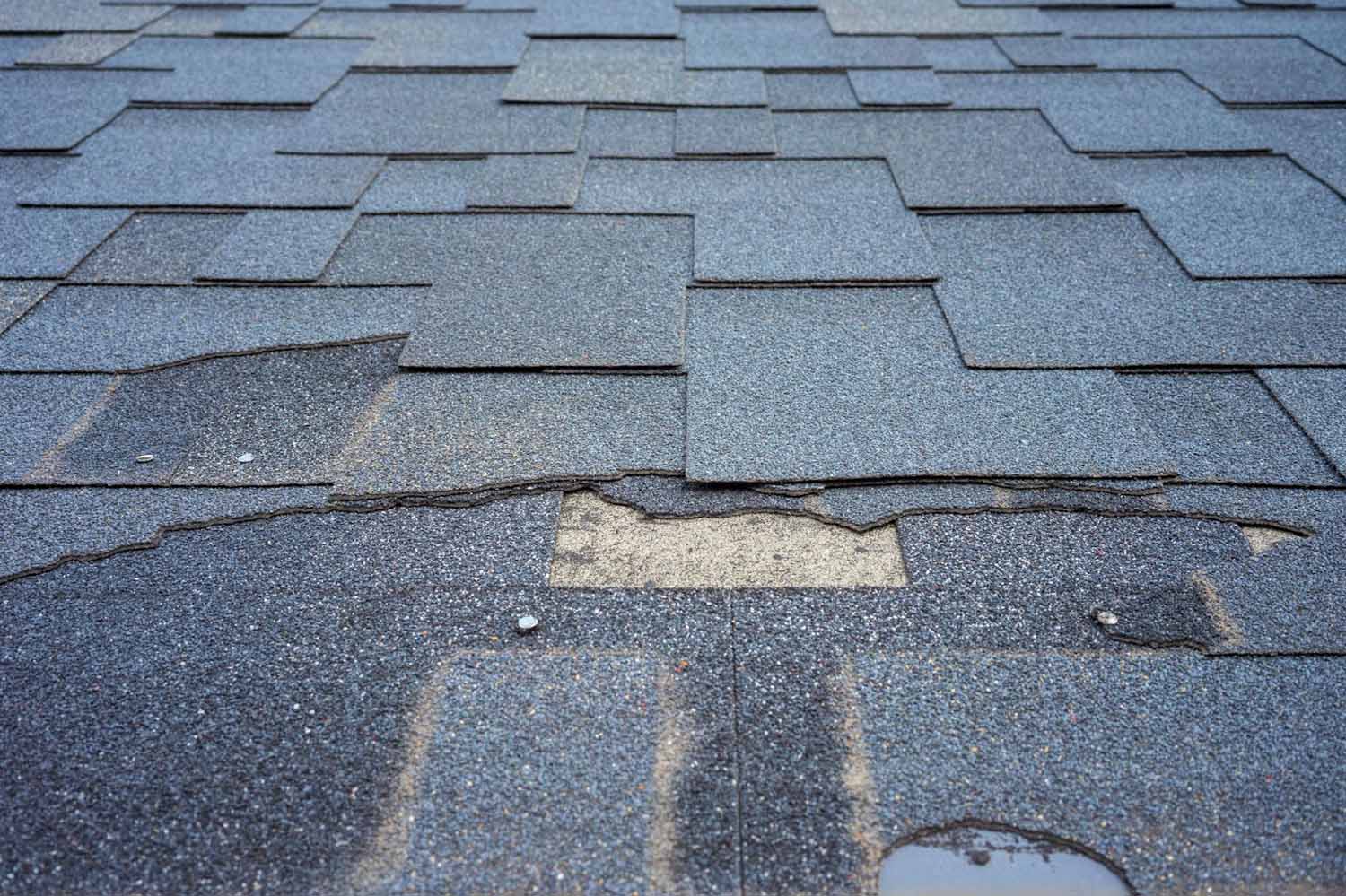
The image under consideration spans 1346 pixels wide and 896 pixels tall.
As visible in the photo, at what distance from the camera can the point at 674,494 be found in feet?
6.15

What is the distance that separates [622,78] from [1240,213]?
2186 millimetres

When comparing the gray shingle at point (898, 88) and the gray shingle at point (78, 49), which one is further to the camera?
the gray shingle at point (78, 49)

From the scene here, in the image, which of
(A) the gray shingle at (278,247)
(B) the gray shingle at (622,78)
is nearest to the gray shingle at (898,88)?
(B) the gray shingle at (622,78)

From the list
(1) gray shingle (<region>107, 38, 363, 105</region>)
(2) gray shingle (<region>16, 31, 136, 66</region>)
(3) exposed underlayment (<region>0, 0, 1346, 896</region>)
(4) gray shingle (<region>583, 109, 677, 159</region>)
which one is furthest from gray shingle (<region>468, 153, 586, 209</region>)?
(2) gray shingle (<region>16, 31, 136, 66</region>)

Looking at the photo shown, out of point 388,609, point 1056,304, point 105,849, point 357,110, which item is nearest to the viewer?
point 105,849

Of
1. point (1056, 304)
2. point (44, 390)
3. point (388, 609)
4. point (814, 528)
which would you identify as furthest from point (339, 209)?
point (1056, 304)

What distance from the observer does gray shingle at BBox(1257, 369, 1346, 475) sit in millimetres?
1970

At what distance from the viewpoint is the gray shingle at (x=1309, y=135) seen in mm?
2980

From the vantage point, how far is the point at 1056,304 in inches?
93.2

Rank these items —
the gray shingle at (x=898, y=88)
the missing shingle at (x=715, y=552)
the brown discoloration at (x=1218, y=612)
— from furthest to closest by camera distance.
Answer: the gray shingle at (x=898, y=88) < the missing shingle at (x=715, y=552) < the brown discoloration at (x=1218, y=612)

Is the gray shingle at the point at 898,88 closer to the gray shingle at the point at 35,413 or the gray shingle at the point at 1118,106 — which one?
the gray shingle at the point at 1118,106

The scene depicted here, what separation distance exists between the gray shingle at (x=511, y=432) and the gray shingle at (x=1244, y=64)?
9.16ft

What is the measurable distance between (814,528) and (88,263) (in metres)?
2.18

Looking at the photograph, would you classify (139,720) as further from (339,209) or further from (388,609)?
(339,209)
